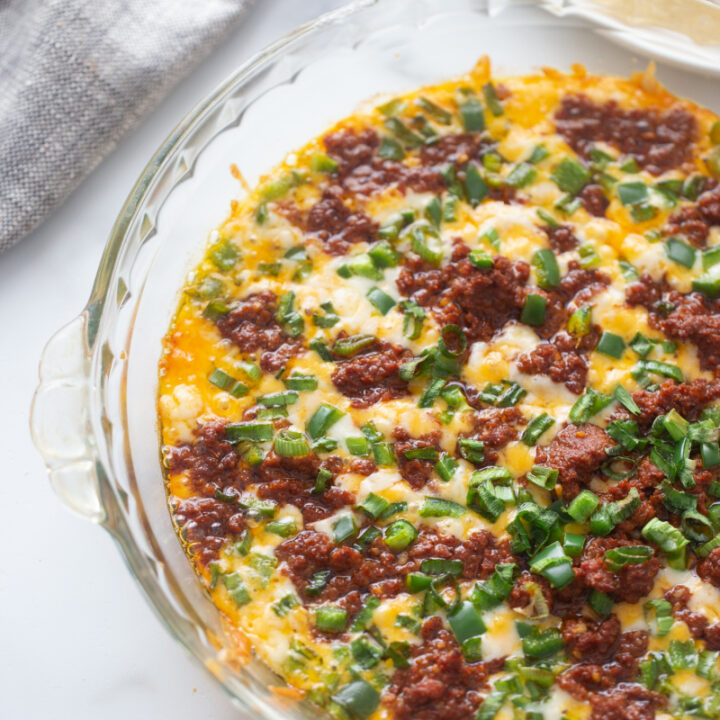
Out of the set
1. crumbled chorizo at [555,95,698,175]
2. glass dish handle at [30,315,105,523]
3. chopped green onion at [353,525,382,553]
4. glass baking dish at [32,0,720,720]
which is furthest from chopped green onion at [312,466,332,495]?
crumbled chorizo at [555,95,698,175]

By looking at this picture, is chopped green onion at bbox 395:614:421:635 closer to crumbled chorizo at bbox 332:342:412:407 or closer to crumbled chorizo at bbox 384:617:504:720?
crumbled chorizo at bbox 384:617:504:720

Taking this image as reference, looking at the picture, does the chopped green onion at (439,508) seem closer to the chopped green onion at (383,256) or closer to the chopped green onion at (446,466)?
the chopped green onion at (446,466)

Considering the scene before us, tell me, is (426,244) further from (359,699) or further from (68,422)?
(359,699)

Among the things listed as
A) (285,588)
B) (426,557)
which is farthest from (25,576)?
(426,557)

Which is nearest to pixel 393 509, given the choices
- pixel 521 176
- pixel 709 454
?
pixel 709 454

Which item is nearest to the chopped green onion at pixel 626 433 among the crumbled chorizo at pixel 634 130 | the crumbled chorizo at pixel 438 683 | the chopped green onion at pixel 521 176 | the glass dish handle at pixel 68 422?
the crumbled chorizo at pixel 438 683

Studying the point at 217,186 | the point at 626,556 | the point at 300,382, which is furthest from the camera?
the point at 217,186

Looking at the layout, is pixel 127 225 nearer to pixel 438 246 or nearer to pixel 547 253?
pixel 438 246
